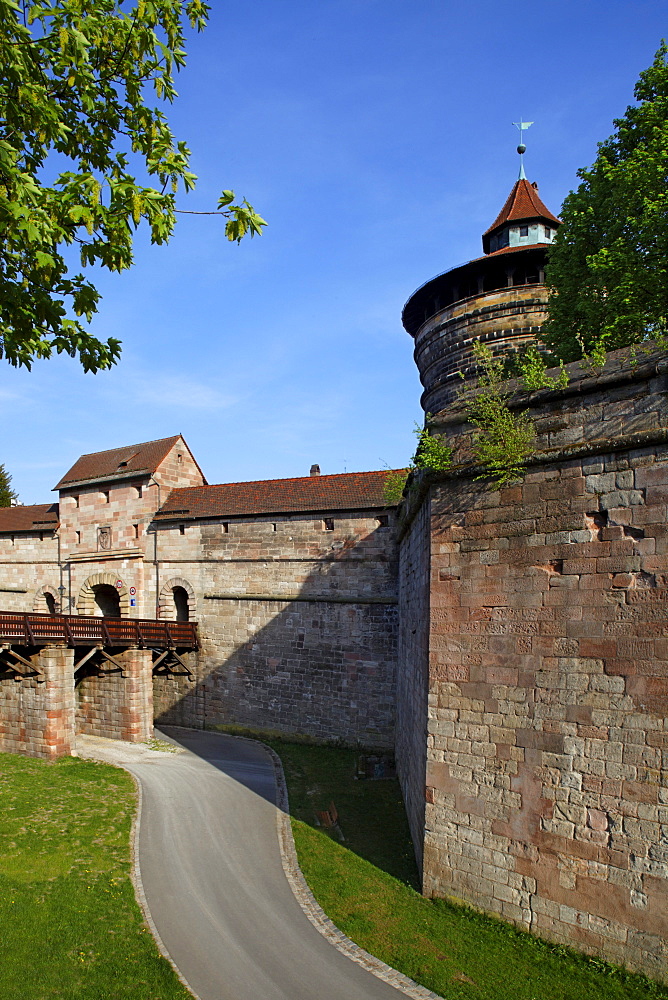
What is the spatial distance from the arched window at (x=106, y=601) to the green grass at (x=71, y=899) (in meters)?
11.6

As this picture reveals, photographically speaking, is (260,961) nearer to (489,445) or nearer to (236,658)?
(489,445)

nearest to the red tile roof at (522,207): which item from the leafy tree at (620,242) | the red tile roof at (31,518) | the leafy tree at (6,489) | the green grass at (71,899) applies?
the leafy tree at (620,242)

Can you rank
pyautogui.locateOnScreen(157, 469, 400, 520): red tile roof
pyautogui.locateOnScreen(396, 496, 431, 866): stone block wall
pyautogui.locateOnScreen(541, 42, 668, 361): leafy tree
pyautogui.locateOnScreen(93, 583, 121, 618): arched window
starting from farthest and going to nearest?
pyautogui.locateOnScreen(93, 583, 121, 618): arched window → pyautogui.locateOnScreen(157, 469, 400, 520): red tile roof → pyautogui.locateOnScreen(541, 42, 668, 361): leafy tree → pyautogui.locateOnScreen(396, 496, 431, 866): stone block wall

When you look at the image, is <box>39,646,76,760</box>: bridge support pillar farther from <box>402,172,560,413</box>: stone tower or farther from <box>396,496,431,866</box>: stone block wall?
<box>402,172,560,413</box>: stone tower

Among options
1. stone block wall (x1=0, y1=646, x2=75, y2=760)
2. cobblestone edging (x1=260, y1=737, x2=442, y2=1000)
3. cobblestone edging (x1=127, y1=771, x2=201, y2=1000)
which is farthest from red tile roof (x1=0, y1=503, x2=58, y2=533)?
cobblestone edging (x1=260, y1=737, x2=442, y2=1000)

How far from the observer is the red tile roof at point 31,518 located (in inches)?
1059

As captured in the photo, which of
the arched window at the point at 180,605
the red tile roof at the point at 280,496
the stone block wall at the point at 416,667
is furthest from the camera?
the arched window at the point at 180,605

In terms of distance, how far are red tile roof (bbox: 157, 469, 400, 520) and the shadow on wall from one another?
1.50m

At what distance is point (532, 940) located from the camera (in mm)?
7062

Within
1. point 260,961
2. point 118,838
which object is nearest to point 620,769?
point 260,961

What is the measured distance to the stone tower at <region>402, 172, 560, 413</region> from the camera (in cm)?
1585

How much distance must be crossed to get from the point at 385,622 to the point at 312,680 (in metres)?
2.94

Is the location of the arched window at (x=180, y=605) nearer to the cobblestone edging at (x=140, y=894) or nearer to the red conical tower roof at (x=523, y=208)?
the cobblestone edging at (x=140, y=894)

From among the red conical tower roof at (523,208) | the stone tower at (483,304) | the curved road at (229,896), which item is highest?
the red conical tower roof at (523,208)
